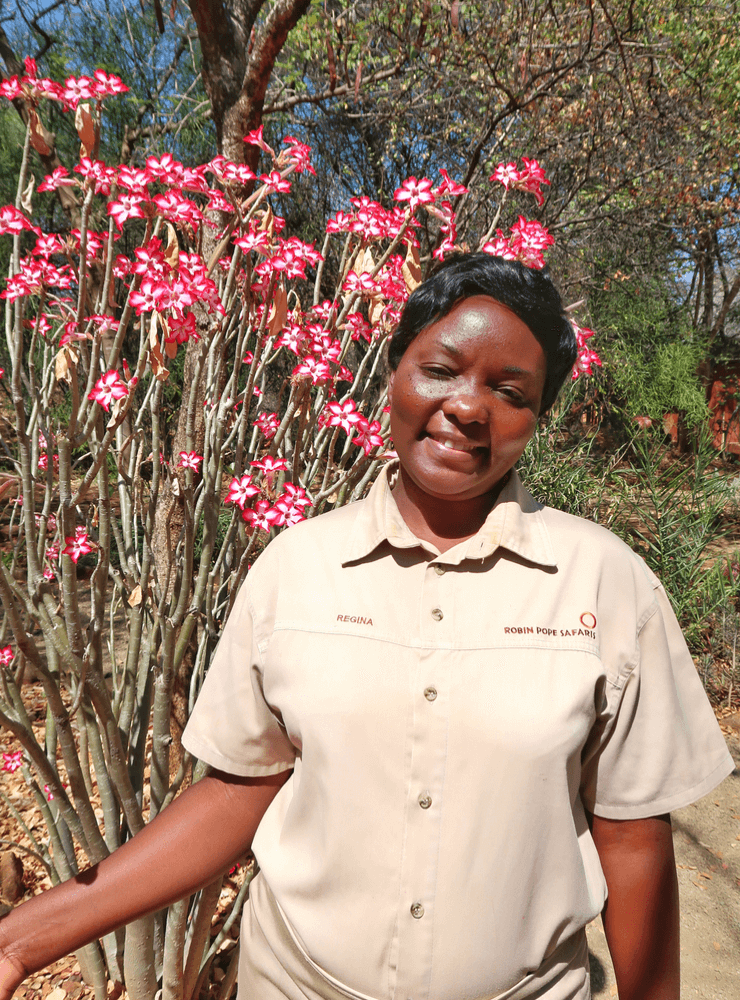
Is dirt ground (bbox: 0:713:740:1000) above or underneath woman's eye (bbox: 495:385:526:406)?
underneath

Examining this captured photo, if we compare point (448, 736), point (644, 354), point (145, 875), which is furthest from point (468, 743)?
point (644, 354)

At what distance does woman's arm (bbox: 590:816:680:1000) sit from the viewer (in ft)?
3.46

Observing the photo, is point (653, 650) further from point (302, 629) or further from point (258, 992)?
point (258, 992)

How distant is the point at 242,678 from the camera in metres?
1.13

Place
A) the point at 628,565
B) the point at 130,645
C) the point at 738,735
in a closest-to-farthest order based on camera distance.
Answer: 1. the point at 628,565
2. the point at 130,645
3. the point at 738,735

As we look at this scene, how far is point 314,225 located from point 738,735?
6.04 m

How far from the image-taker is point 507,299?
43.1 inches

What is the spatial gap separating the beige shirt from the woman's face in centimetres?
10

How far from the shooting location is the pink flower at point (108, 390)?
5.06ft

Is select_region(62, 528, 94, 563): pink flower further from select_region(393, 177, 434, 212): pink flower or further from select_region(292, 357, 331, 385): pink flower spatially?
select_region(393, 177, 434, 212): pink flower

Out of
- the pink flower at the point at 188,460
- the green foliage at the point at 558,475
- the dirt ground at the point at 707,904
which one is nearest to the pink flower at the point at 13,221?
the pink flower at the point at 188,460

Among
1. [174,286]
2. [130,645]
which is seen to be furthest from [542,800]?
[130,645]

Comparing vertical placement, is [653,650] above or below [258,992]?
above

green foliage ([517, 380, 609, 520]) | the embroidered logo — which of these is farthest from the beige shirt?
green foliage ([517, 380, 609, 520])
